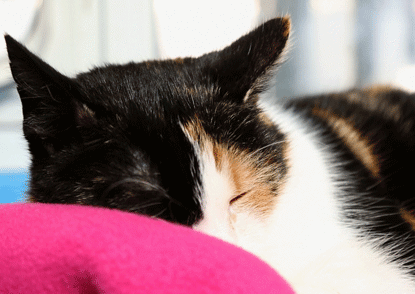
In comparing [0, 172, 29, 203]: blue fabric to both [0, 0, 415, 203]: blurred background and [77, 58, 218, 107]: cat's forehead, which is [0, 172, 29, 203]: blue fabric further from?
[77, 58, 218, 107]: cat's forehead

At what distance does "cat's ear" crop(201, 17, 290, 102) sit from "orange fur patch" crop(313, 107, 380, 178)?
A: 0.45 m

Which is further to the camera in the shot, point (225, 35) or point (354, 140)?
point (225, 35)

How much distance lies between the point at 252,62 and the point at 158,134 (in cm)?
21

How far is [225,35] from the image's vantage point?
1.66m

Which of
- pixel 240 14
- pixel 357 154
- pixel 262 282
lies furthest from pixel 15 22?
pixel 262 282

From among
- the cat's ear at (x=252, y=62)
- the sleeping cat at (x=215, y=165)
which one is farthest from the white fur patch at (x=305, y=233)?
the cat's ear at (x=252, y=62)

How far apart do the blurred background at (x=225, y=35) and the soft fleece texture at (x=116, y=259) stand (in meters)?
1.18

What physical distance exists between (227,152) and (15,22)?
4.01 ft

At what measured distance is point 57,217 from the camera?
0.47 metres

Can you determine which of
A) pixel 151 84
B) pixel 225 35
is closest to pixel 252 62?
pixel 151 84

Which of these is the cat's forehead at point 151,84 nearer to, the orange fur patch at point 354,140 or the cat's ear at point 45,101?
the cat's ear at point 45,101

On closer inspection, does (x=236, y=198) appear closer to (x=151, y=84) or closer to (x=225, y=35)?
(x=151, y=84)

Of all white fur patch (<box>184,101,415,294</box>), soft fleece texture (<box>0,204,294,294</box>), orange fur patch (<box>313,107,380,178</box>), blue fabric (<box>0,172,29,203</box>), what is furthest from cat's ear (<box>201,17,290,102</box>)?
blue fabric (<box>0,172,29,203</box>)

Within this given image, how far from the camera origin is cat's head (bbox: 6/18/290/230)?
558 mm
